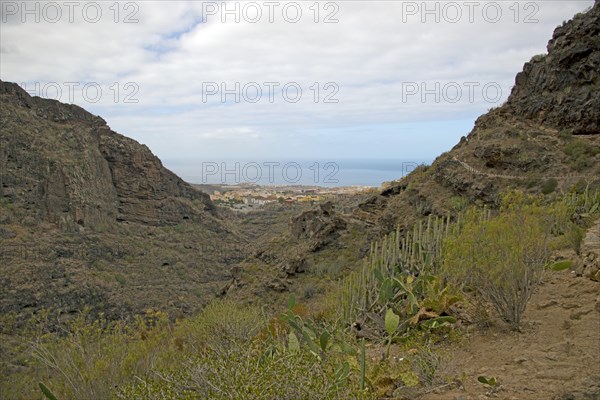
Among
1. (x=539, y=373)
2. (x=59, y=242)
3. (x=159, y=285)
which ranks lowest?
(x=159, y=285)

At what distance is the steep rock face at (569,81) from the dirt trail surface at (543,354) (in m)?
11.1

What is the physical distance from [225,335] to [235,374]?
4838 mm

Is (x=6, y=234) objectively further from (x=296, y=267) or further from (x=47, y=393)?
(x=47, y=393)

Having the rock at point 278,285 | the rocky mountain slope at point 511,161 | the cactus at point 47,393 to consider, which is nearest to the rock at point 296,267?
the rocky mountain slope at point 511,161

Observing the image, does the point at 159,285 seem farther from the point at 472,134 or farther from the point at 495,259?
the point at 495,259

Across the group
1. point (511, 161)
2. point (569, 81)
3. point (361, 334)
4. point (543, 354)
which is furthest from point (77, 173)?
point (543, 354)

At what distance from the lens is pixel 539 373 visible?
4738 millimetres

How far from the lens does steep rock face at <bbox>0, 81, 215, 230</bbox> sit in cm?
3731

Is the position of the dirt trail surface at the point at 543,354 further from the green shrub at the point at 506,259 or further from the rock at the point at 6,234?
the rock at the point at 6,234

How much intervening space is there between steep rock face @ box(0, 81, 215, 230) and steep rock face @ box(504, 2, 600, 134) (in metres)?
31.3

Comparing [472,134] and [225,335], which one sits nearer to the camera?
[225,335]

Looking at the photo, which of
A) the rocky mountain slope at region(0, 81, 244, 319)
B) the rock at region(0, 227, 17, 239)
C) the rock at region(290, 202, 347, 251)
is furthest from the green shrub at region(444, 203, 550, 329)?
the rock at region(0, 227, 17, 239)

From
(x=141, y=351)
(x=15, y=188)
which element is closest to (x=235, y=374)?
(x=141, y=351)

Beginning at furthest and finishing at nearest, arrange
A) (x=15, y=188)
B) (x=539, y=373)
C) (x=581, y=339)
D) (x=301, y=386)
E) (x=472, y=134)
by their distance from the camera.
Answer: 1. (x=15, y=188)
2. (x=472, y=134)
3. (x=581, y=339)
4. (x=539, y=373)
5. (x=301, y=386)
